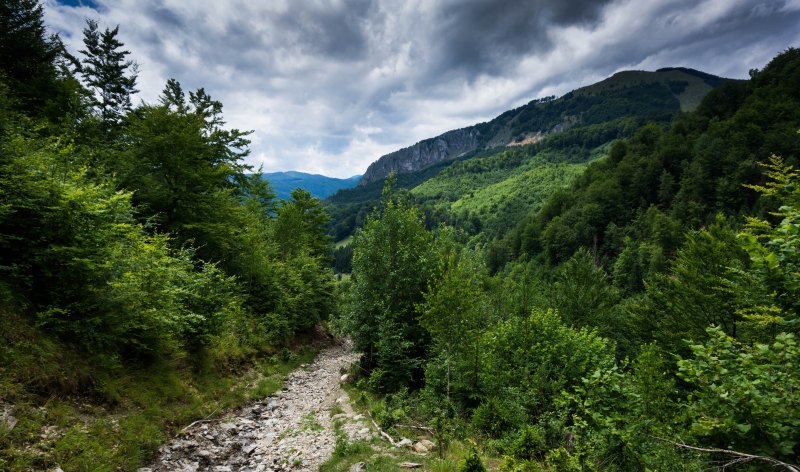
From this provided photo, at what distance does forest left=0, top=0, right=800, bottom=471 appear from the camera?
20.7 ft

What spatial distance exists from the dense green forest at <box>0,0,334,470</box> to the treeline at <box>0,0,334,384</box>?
55 millimetres

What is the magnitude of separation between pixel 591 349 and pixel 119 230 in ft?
60.5

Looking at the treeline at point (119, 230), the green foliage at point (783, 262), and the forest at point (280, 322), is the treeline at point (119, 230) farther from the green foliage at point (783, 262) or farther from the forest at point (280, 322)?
the green foliage at point (783, 262)

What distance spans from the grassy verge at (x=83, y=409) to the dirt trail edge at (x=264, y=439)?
0.64 metres

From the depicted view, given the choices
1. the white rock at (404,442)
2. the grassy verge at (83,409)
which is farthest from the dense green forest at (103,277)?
the white rock at (404,442)

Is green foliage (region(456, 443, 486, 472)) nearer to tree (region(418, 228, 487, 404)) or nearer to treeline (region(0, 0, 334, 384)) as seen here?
tree (region(418, 228, 487, 404))

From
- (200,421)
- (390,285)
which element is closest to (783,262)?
(390,285)

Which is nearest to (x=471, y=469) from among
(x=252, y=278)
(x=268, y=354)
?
(x=268, y=354)

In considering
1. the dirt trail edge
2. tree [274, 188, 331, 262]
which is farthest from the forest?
tree [274, 188, 331, 262]

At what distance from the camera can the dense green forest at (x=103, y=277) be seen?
7.82 meters

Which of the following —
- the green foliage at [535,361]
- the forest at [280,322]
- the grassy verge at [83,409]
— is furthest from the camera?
the green foliage at [535,361]

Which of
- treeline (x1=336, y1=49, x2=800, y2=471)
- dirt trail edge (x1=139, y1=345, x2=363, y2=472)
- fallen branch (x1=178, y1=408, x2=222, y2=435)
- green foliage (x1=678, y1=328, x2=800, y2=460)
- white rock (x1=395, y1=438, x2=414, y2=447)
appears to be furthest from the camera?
fallen branch (x1=178, y1=408, x2=222, y2=435)

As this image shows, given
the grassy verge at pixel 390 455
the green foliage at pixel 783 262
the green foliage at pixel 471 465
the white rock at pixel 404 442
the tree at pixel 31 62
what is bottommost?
the white rock at pixel 404 442

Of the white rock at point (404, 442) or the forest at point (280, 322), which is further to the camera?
the white rock at point (404, 442)
